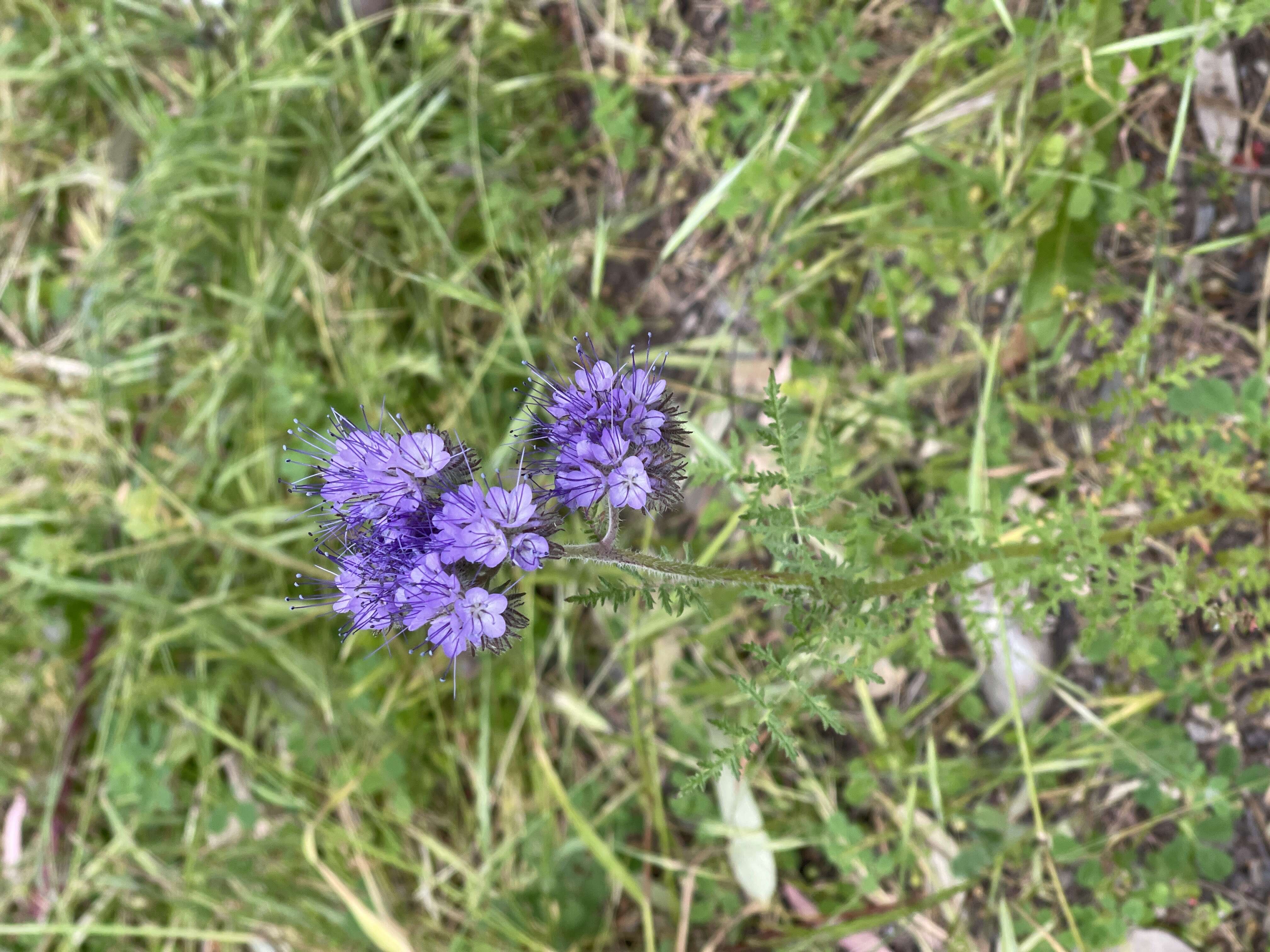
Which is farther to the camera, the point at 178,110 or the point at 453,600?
the point at 178,110

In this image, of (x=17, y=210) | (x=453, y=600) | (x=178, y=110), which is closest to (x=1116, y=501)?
(x=453, y=600)

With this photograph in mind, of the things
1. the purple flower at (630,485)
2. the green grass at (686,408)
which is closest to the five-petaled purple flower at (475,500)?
the purple flower at (630,485)

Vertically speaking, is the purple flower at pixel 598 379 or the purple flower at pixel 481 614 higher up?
the purple flower at pixel 598 379

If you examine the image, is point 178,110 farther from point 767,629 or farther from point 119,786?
point 767,629

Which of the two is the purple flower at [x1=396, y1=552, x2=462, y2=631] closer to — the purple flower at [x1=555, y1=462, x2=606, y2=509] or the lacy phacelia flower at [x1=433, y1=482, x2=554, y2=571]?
the lacy phacelia flower at [x1=433, y1=482, x2=554, y2=571]

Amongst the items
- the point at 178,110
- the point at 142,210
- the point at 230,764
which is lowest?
the point at 230,764

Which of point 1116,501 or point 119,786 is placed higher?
point 1116,501

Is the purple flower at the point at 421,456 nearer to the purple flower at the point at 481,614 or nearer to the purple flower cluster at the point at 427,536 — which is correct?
the purple flower cluster at the point at 427,536

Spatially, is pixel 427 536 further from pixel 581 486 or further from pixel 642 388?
pixel 642 388

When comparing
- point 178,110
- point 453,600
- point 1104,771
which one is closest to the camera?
point 453,600
